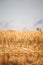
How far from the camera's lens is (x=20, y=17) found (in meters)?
2.40

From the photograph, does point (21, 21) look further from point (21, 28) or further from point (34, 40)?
point (34, 40)

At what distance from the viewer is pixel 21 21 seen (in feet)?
7.88

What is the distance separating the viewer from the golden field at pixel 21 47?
6.84 feet

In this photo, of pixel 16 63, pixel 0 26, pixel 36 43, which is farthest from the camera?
pixel 0 26

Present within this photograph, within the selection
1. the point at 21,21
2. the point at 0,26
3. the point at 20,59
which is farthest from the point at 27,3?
the point at 20,59

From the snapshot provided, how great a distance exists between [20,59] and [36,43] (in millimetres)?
349

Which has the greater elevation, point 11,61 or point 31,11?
point 31,11

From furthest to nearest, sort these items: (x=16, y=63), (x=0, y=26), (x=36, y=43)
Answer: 1. (x=0, y=26)
2. (x=36, y=43)
3. (x=16, y=63)

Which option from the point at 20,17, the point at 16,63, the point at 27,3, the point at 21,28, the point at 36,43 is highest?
the point at 27,3

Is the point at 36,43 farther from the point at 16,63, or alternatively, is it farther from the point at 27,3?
the point at 27,3

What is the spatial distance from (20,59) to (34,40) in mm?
366

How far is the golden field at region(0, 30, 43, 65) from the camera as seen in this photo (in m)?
2.08

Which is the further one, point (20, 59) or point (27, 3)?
point (27, 3)

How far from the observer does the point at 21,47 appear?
222 centimetres
